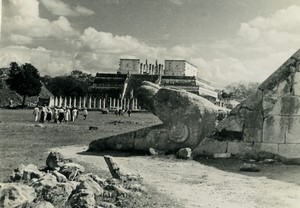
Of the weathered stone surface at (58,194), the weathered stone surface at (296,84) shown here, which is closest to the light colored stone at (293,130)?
the weathered stone surface at (296,84)

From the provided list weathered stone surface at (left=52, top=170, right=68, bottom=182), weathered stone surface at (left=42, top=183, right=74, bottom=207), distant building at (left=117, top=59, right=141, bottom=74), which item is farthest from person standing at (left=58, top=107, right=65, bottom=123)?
distant building at (left=117, top=59, right=141, bottom=74)

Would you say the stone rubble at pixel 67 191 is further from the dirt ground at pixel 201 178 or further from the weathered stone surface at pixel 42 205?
Answer: the dirt ground at pixel 201 178

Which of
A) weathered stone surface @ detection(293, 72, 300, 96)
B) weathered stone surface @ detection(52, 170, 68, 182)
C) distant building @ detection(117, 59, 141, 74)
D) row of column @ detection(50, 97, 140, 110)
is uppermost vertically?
distant building @ detection(117, 59, 141, 74)

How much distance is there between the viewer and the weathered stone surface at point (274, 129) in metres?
9.33

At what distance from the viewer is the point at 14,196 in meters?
5.25

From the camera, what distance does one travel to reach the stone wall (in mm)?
9250

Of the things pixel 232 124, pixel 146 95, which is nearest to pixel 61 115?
pixel 146 95

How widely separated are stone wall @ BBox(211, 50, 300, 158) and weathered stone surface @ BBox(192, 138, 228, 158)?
0.38 feet

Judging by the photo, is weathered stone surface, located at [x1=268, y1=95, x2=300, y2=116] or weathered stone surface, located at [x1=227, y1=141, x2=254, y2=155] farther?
weathered stone surface, located at [x1=227, y1=141, x2=254, y2=155]

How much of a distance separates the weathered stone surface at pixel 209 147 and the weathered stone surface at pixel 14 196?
5.26 m

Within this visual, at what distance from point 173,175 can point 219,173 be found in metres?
0.90

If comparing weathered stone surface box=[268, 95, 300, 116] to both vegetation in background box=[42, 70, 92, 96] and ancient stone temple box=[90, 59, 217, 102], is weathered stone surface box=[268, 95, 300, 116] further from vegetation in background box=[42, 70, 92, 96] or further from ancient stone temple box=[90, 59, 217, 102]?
vegetation in background box=[42, 70, 92, 96]

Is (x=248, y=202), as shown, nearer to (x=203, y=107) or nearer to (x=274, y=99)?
(x=274, y=99)

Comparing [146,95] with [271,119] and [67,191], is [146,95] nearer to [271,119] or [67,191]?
[271,119]
